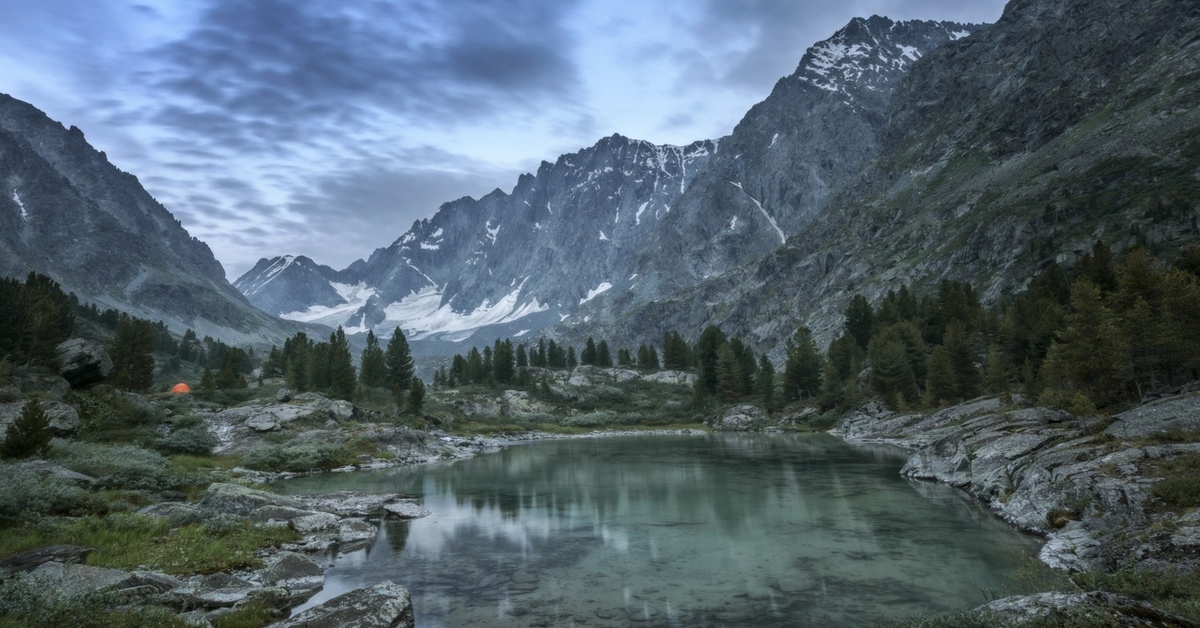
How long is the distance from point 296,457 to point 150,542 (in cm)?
3748

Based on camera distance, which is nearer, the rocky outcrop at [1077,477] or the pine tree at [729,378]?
the rocky outcrop at [1077,477]

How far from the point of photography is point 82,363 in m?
59.9

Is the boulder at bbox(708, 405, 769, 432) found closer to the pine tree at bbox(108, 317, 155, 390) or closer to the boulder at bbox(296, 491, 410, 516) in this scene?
the boulder at bbox(296, 491, 410, 516)

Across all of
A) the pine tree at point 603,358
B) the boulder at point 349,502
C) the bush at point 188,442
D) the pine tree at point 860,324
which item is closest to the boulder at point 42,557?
the boulder at point 349,502

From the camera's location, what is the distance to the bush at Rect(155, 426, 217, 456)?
51.9 meters

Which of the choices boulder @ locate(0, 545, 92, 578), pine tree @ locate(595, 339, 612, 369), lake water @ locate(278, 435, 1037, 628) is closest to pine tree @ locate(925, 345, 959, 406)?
lake water @ locate(278, 435, 1037, 628)

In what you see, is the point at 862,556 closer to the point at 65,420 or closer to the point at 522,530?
the point at 522,530

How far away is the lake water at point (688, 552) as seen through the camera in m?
18.5

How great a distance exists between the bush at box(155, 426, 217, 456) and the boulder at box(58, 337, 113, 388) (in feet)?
45.0

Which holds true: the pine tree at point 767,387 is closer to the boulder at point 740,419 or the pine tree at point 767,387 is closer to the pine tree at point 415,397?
the boulder at point 740,419

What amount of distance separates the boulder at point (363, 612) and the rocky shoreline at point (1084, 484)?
13934 millimetres

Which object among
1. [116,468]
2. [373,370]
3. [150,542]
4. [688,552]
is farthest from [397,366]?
[688,552]

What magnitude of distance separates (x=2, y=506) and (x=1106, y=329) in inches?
2373

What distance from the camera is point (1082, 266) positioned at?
8169cm
